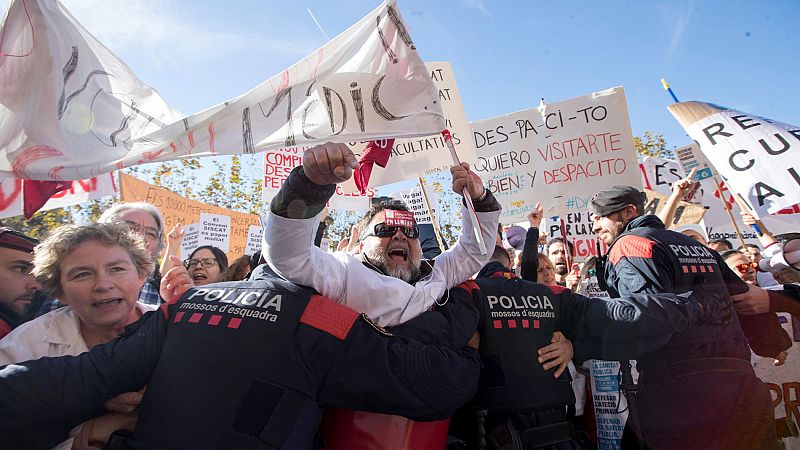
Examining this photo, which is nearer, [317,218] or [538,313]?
[317,218]

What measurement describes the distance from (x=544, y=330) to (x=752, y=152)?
1.88m

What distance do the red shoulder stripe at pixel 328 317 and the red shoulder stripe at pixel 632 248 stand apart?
1951mm

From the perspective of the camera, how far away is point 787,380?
4.72m

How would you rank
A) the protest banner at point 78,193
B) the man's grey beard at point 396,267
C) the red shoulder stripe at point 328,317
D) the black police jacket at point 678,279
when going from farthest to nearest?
the protest banner at point 78,193 < the black police jacket at point 678,279 < the man's grey beard at point 396,267 < the red shoulder stripe at point 328,317

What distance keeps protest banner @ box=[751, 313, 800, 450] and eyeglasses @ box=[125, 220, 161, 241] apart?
208 inches

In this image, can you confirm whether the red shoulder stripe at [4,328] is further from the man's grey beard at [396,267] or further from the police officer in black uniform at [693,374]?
the police officer in black uniform at [693,374]

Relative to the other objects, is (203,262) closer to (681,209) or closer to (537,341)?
(537,341)

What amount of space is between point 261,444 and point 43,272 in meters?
1.31

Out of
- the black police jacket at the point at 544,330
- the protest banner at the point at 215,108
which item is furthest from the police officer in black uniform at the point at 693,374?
the protest banner at the point at 215,108

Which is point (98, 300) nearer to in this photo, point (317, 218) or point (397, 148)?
point (317, 218)

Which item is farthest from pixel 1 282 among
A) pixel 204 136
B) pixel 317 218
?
pixel 317 218

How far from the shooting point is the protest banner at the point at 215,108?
8.28ft

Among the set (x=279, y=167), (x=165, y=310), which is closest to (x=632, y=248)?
(x=165, y=310)

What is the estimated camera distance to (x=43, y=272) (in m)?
2.19
